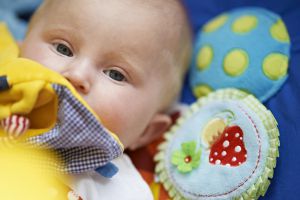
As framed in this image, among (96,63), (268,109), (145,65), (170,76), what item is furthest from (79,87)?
(268,109)

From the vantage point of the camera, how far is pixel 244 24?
1.18 metres

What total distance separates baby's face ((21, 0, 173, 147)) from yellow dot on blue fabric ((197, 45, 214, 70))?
7.0 inches

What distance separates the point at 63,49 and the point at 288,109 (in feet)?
1.69

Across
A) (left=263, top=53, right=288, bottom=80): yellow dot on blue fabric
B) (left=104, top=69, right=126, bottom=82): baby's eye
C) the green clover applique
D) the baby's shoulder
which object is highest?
(left=263, top=53, right=288, bottom=80): yellow dot on blue fabric

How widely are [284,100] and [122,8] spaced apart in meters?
0.42

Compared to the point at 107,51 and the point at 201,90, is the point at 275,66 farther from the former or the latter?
the point at 107,51

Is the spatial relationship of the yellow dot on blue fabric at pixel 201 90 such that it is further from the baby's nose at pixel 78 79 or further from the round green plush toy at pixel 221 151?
the baby's nose at pixel 78 79

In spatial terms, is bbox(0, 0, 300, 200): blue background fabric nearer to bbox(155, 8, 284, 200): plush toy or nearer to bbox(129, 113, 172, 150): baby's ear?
bbox(155, 8, 284, 200): plush toy

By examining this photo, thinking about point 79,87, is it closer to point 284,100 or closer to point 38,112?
point 38,112

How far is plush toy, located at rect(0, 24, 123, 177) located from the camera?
0.79 m

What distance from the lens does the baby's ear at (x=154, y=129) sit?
1.16 meters

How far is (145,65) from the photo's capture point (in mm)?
1045

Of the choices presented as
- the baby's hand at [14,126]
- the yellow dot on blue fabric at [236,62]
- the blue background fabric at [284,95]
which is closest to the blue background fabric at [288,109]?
the blue background fabric at [284,95]

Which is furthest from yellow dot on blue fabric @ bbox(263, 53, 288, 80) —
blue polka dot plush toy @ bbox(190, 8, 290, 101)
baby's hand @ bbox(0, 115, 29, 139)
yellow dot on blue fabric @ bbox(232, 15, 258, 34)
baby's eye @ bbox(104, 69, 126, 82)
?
baby's hand @ bbox(0, 115, 29, 139)
